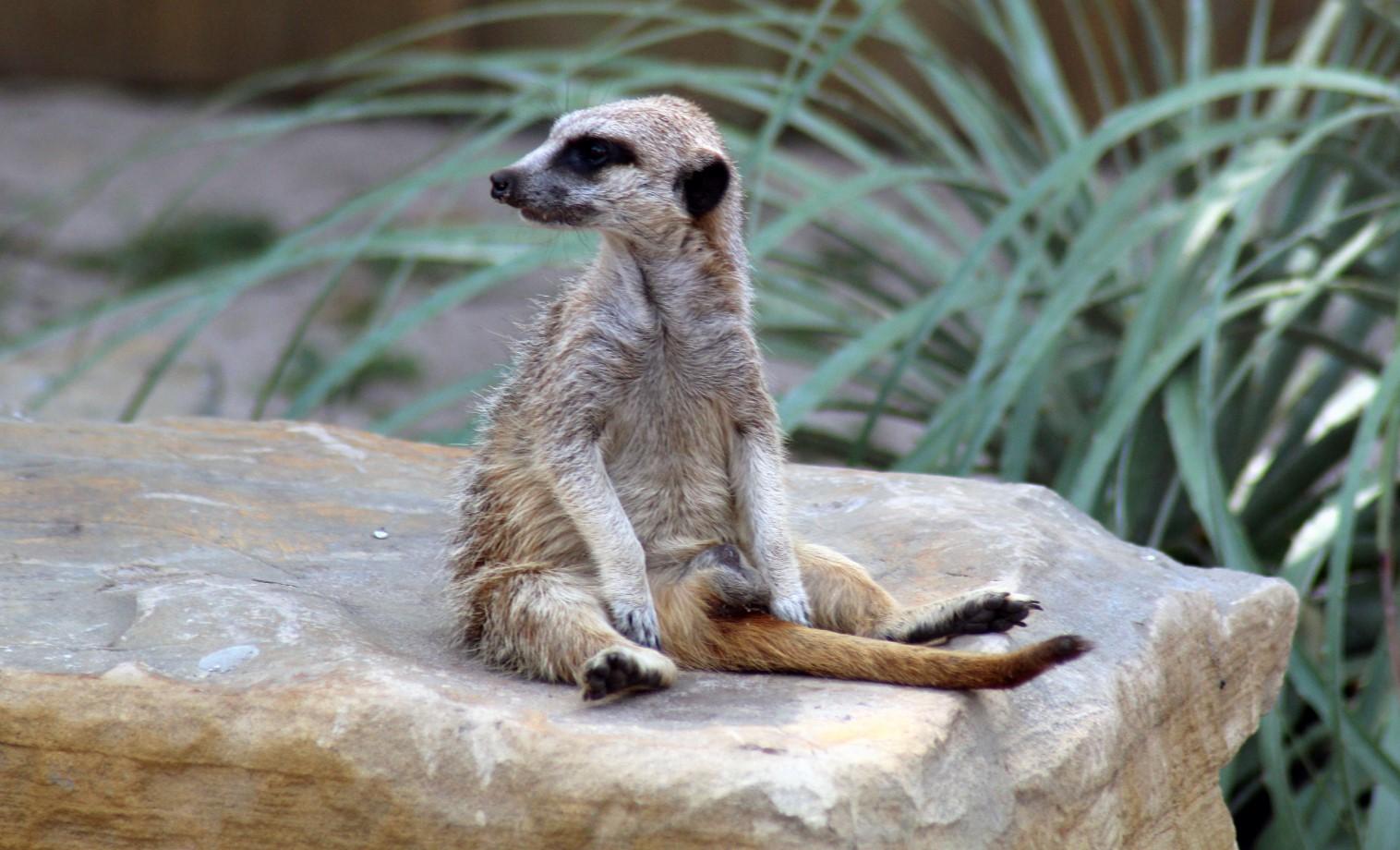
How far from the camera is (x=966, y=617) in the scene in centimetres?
178

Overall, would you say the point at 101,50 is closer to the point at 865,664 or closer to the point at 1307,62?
the point at 1307,62

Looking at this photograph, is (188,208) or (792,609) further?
(188,208)

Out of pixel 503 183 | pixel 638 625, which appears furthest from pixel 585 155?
pixel 638 625

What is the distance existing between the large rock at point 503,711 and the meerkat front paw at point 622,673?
27 mm

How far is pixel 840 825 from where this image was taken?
4.60 feet

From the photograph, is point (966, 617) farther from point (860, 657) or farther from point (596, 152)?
point (596, 152)

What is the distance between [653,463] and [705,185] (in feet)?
1.10

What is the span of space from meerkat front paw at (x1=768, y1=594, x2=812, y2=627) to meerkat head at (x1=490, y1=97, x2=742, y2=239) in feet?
1.50

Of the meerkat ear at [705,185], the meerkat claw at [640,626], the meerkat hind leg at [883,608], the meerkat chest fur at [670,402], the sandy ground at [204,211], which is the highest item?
the meerkat ear at [705,185]

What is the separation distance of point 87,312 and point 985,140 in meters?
2.01

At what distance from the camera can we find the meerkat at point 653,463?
1777 millimetres

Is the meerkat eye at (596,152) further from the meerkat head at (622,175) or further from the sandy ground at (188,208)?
the sandy ground at (188,208)

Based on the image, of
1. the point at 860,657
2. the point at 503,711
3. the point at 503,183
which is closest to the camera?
the point at 503,711

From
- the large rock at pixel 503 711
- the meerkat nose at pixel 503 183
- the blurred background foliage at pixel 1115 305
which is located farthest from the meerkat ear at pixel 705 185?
the blurred background foliage at pixel 1115 305
